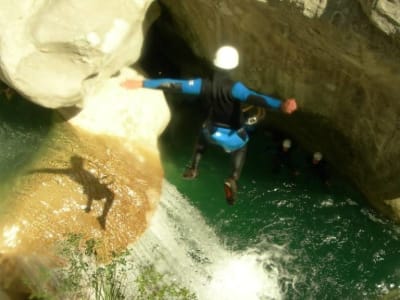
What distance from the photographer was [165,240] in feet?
24.3

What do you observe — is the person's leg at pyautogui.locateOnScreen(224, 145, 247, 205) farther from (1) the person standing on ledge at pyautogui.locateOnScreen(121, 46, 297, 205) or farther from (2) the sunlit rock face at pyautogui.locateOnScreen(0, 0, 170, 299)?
(2) the sunlit rock face at pyautogui.locateOnScreen(0, 0, 170, 299)

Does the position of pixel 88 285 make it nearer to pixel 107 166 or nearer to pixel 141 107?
pixel 107 166

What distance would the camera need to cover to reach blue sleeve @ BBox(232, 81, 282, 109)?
498 cm

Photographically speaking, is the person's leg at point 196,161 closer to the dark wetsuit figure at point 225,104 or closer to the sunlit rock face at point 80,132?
the dark wetsuit figure at point 225,104

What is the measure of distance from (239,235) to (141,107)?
8.08ft

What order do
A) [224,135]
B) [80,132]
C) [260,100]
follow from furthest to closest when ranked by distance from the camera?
[80,132] < [224,135] < [260,100]

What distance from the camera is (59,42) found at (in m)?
6.28

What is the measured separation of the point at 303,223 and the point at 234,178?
2.57 metres

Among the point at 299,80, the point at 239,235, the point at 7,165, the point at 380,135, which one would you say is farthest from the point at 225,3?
the point at 7,165

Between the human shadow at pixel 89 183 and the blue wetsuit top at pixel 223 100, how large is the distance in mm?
2384

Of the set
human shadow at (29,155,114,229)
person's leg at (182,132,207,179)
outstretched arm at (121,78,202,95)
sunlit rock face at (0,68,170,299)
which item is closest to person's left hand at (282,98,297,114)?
outstretched arm at (121,78,202,95)

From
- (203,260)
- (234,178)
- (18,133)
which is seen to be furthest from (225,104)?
(18,133)

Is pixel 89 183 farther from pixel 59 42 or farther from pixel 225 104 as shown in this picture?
pixel 225 104

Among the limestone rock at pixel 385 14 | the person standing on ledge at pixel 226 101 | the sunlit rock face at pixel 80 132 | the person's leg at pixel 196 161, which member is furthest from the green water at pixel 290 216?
the limestone rock at pixel 385 14
